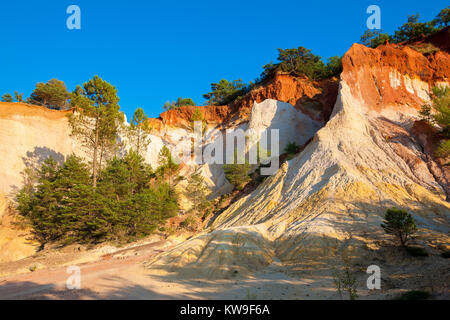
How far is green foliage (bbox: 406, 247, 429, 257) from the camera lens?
1020cm

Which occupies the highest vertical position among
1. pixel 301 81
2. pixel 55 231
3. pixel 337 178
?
pixel 301 81

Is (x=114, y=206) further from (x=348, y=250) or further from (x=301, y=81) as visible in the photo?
(x=301, y=81)

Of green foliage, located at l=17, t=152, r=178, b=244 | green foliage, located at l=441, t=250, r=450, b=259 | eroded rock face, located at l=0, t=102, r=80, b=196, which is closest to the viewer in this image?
green foliage, located at l=441, t=250, r=450, b=259

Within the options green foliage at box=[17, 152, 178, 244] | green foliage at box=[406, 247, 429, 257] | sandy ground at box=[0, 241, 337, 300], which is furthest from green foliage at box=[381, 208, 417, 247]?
green foliage at box=[17, 152, 178, 244]

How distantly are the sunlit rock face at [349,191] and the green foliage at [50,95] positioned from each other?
119ft

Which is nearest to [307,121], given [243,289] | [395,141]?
[395,141]

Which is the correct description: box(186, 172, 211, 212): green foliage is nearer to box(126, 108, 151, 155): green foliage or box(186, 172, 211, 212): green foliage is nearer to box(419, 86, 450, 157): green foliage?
box(126, 108, 151, 155): green foliage

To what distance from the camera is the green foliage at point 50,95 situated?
40656 millimetres

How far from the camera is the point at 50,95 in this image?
1619 inches

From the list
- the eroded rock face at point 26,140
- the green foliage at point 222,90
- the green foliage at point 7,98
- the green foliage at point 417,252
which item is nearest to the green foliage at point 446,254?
the green foliage at point 417,252

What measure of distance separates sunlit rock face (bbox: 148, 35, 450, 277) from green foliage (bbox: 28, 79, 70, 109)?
36273 millimetres

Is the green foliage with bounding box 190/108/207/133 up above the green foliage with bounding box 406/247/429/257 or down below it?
above

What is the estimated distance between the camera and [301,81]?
129 feet
